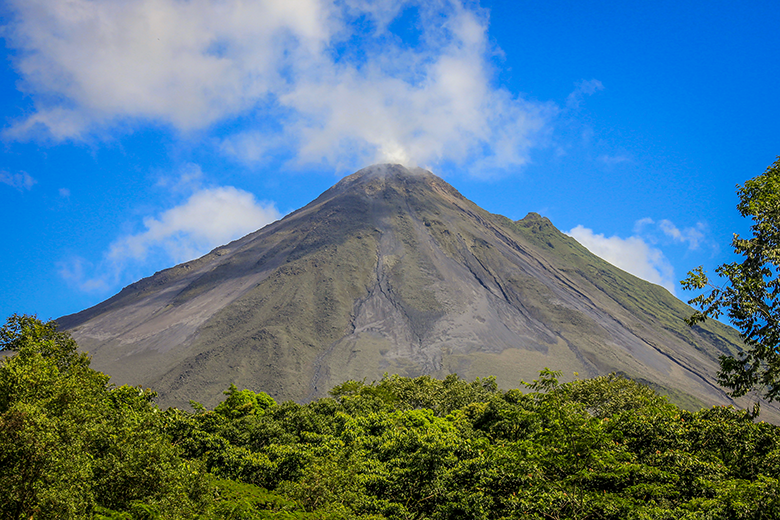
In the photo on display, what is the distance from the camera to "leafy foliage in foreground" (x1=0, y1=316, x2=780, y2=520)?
12961 mm

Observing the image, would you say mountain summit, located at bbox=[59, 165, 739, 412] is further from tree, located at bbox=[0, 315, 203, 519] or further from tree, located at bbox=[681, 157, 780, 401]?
tree, located at bbox=[681, 157, 780, 401]

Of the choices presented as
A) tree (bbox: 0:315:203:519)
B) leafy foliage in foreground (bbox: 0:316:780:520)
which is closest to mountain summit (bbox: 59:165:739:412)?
leafy foliage in foreground (bbox: 0:316:780:520)

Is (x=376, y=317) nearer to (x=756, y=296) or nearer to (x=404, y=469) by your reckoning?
(x=404, y=469)

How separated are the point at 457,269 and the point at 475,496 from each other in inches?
4740

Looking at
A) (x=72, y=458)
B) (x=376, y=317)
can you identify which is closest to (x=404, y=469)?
(x=72, y=458)

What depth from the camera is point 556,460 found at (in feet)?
49.1

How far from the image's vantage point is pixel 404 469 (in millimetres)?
21297

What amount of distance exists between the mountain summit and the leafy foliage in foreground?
6548 cm

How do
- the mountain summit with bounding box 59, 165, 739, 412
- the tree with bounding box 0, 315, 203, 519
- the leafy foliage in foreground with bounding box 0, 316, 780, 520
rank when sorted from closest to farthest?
the tree with bounding box 0, 315, 203, 519 < the leafy foliage in foreground with bounding box 0, 316, 780, 520 < the mountain summit with bounding box 59, 165, 739, 412

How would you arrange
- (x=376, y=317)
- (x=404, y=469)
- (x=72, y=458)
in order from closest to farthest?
(x=72, y=458) → (x=404, y=469) → (x=376, y=317)

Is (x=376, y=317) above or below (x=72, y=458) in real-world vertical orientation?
above

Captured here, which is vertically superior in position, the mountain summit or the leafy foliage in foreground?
the mountain summit

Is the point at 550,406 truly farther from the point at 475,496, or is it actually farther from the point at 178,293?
the point at 178,293

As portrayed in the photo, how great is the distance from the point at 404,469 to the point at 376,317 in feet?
307
